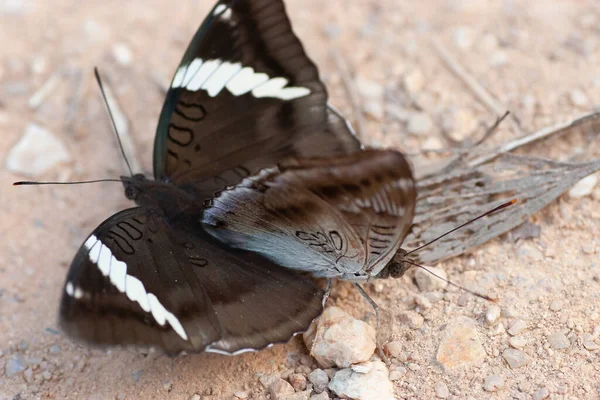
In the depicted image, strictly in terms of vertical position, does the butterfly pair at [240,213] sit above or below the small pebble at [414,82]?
above

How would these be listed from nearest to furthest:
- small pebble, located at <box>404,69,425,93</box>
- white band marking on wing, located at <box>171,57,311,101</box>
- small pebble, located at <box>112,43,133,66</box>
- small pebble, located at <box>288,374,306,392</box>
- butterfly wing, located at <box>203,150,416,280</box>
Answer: butterfly wing, located at <box>203,150,416,280</box> < small pebble, located at <box>288,374,306,392</box> < white band marking on wing, located at <box>171,57,311,101</box> < small pebble, located at <box>404,69,425,93</box> < small pebble, located at <box>112,43,133,66</box>

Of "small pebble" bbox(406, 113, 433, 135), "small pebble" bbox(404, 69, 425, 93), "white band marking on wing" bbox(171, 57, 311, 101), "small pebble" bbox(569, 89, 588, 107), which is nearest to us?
"white band marking on wing" bbox(171, 57, 311, 101)

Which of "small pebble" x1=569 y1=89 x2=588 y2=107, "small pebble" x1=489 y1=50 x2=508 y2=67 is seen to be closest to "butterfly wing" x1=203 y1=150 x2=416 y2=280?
"small pebble" x1=569 y1=89 x2=588 y2=107

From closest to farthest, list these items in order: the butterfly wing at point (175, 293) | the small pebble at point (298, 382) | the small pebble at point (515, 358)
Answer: the butterfly wing at point (175, 293), the small pebble at point (515, 358), the small pebble at point (298, 382)

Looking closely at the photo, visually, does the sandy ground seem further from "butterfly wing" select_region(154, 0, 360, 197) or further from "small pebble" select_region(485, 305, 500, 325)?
"butterfly wing" select_region(154, 0, 360, 197)

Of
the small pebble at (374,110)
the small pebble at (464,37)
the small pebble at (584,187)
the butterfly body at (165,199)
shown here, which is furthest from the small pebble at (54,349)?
the small pebble at (464,37)

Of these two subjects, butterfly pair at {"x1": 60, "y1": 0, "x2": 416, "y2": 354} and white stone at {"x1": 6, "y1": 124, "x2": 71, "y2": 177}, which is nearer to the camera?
butterfly pair at {"x1": 60, "y1": 0, "x2": 416, "y2": 354}

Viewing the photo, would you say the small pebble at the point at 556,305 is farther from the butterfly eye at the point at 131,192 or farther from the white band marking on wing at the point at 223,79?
the butterfly eye at the point at 131,192

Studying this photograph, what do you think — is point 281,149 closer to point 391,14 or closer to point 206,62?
point 206,62
